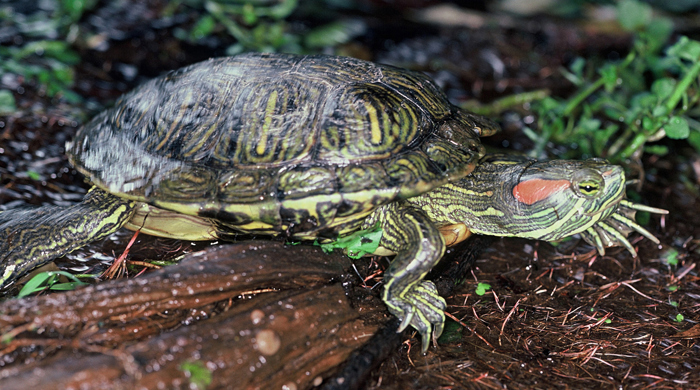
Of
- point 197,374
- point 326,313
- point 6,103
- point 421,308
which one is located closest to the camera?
point 197,374

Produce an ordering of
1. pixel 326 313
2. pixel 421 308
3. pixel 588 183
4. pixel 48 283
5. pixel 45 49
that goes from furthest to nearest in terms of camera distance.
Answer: pixel 45 49
pixel 588 183
pixel 48 283
pixel 421 308
pixel 326 313

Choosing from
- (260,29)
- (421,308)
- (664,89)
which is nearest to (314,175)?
(421,308)

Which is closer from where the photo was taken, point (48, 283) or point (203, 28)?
point (48, 283)

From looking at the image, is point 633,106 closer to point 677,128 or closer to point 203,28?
point 677,128

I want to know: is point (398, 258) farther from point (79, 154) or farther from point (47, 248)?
point (79, 154)

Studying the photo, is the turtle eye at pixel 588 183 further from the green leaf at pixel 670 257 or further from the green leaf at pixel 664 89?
the green leaf at pixel 664 89

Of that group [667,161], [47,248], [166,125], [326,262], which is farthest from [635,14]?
[47,248]

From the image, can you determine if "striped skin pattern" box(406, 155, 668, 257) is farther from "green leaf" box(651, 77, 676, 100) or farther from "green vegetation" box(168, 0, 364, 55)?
"green vegetation" box(168, 0, 364, 55)
